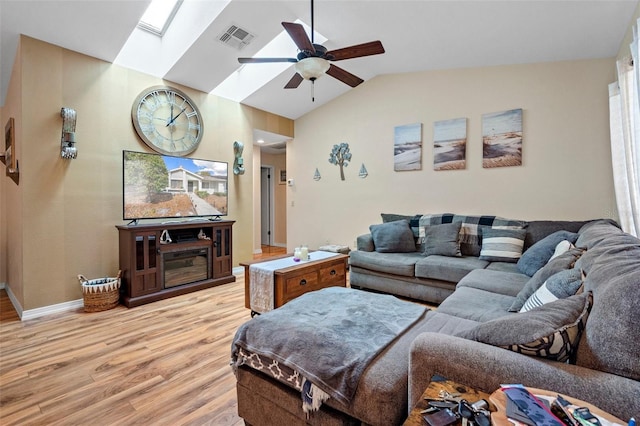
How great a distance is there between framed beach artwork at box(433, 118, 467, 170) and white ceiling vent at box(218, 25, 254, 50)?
2.72 m

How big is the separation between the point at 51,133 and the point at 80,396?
8.82 feet

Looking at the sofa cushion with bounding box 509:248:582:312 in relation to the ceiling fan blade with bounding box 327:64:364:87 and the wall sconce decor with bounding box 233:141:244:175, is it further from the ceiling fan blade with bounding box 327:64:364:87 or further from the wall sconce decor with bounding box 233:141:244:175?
the wall sconce decor with bounding box 233:141:244:175

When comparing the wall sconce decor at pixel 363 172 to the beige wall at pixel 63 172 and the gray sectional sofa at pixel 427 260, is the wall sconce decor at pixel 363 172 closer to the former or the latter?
the gray sectional sofa at pixel 427 260

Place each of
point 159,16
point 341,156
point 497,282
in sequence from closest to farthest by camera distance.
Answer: point 497,282
point 159,16
point 341,156

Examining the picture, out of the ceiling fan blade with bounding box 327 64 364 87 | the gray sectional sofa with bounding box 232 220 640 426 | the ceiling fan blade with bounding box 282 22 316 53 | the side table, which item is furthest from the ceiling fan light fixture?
the side table

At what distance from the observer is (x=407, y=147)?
450cm

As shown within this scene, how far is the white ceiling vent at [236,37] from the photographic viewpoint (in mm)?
3266

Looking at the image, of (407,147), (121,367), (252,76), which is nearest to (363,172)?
(407,147)

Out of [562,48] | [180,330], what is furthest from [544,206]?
[180,330]

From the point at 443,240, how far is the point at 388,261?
29.3 inches

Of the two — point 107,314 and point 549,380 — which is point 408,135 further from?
point 107,314

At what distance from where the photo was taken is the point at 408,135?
4488 millimetres

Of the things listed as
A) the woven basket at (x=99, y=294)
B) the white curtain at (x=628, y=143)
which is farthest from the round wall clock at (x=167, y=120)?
the white curtain at (x=628, y=143)

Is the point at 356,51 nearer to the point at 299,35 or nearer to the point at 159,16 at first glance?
the point at 299,35
